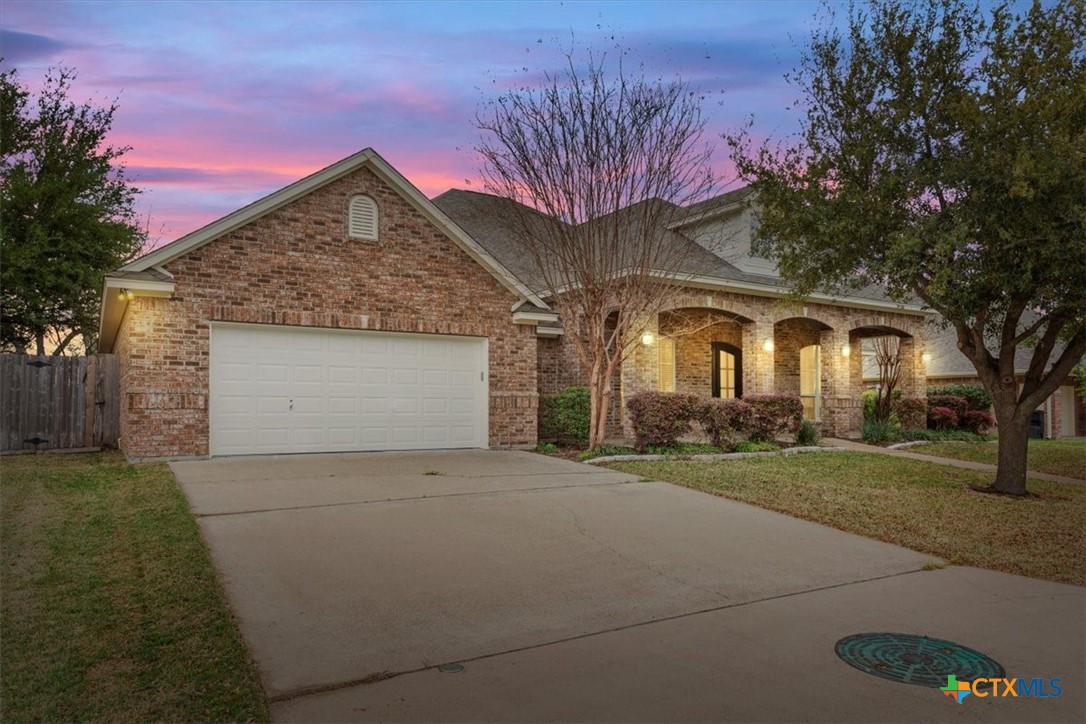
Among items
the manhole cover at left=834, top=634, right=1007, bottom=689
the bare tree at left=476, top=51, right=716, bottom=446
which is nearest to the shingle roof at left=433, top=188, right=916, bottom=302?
the bare tree at left=476, top=51, right=716, bottom=446

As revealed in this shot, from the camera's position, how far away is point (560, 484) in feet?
30.7

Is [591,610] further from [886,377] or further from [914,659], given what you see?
[886,377]

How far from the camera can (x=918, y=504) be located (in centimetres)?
895

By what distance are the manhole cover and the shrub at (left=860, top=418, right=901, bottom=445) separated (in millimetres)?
13614

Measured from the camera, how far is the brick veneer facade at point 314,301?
10.7 metres

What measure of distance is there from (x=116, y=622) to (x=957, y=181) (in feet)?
31.5

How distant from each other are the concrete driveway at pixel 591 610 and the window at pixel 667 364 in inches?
360

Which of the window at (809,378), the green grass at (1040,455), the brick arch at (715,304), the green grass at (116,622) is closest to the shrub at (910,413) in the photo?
the green grass at (1040,455)

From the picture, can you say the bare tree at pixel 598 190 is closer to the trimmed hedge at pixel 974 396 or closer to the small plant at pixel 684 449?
the small plant at pixel 684 449

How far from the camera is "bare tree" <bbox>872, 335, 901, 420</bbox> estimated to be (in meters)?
18.0

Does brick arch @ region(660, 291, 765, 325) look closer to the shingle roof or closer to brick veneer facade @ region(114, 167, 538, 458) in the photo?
the shingle roof

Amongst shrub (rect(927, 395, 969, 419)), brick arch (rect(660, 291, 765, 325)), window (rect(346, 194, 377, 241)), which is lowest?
shrub (rect(927, 395, 969, 419))

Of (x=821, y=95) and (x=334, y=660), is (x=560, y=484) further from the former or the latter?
(x=821, y=95)

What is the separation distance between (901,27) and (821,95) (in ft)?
4.20
